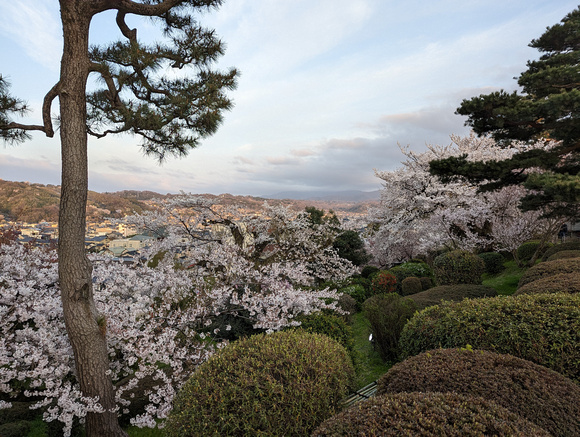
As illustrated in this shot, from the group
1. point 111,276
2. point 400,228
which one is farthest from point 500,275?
point 111,276

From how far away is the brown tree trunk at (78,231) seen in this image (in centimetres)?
429

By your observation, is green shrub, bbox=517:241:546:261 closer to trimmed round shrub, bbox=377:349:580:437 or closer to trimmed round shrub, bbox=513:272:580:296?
trimmed round shrub, bbox=513:272:580:296

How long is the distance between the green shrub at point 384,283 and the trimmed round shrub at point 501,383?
9.30m

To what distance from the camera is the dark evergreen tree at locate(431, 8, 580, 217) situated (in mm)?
8633

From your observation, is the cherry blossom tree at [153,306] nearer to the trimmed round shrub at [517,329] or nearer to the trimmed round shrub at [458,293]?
the trimmed round shrub at [517,329]

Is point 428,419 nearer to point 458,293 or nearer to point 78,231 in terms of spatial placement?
point 78,231

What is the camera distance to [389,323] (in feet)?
21.1

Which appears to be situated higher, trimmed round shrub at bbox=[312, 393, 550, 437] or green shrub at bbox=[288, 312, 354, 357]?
trimmed round shrub at bbox=[312, 393, 550, 437]

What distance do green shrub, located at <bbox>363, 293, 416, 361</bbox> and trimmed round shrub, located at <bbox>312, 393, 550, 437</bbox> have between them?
423 cm

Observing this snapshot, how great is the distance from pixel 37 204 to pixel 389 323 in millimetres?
11513

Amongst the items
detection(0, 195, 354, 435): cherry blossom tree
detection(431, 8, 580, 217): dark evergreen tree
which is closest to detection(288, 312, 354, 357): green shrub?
detection(0, 195, 354, 435): cherry blossom tree

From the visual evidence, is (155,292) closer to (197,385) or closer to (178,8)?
(197,385)

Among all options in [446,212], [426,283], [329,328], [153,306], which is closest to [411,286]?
[426,283]

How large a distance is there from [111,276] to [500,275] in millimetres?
13802
